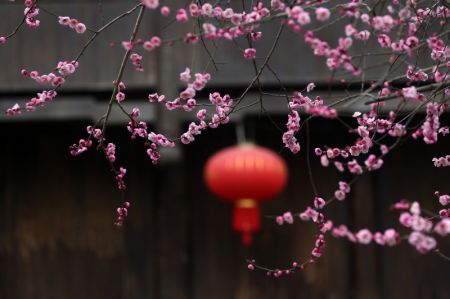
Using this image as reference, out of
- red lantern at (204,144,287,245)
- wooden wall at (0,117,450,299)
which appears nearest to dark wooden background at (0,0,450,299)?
wooden wall at (0,117,450,299)

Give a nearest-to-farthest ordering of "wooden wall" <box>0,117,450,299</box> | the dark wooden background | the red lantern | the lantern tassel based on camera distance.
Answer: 1. the red lantern
2. the lantern tassel
3. the dark wooden background
4. "wooden wall" <box>0,117,450,299</box>

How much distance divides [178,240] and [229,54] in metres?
1.62

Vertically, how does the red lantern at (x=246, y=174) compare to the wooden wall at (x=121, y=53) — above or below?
below

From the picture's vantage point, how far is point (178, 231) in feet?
25.1

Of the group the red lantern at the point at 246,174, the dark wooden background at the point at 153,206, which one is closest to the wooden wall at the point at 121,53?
the dark wooden background at the point at 153,206

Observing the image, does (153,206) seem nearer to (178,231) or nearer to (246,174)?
(178,231)

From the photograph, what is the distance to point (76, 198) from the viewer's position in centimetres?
825

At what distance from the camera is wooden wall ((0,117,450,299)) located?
7859 millimetres

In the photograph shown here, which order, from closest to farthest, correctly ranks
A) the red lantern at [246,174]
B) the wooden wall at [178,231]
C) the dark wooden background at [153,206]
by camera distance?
1. the red lantern at [246,174]
2. the dark wooden background at [153,206]
3. the wooden wall at [178,231]

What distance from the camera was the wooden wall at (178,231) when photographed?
7859mm

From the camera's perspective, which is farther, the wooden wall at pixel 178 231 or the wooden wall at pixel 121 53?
the wooden wall at pixel 178 231

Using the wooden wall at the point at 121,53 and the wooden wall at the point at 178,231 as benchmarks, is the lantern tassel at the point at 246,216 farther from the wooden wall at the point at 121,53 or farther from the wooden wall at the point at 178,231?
the wooden wall at the point at 121,53

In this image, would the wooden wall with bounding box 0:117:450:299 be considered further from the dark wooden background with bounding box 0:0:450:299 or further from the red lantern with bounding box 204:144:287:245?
the red lantern with bounding box 204:144:287:245

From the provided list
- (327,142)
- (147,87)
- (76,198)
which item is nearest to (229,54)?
(147,87)
